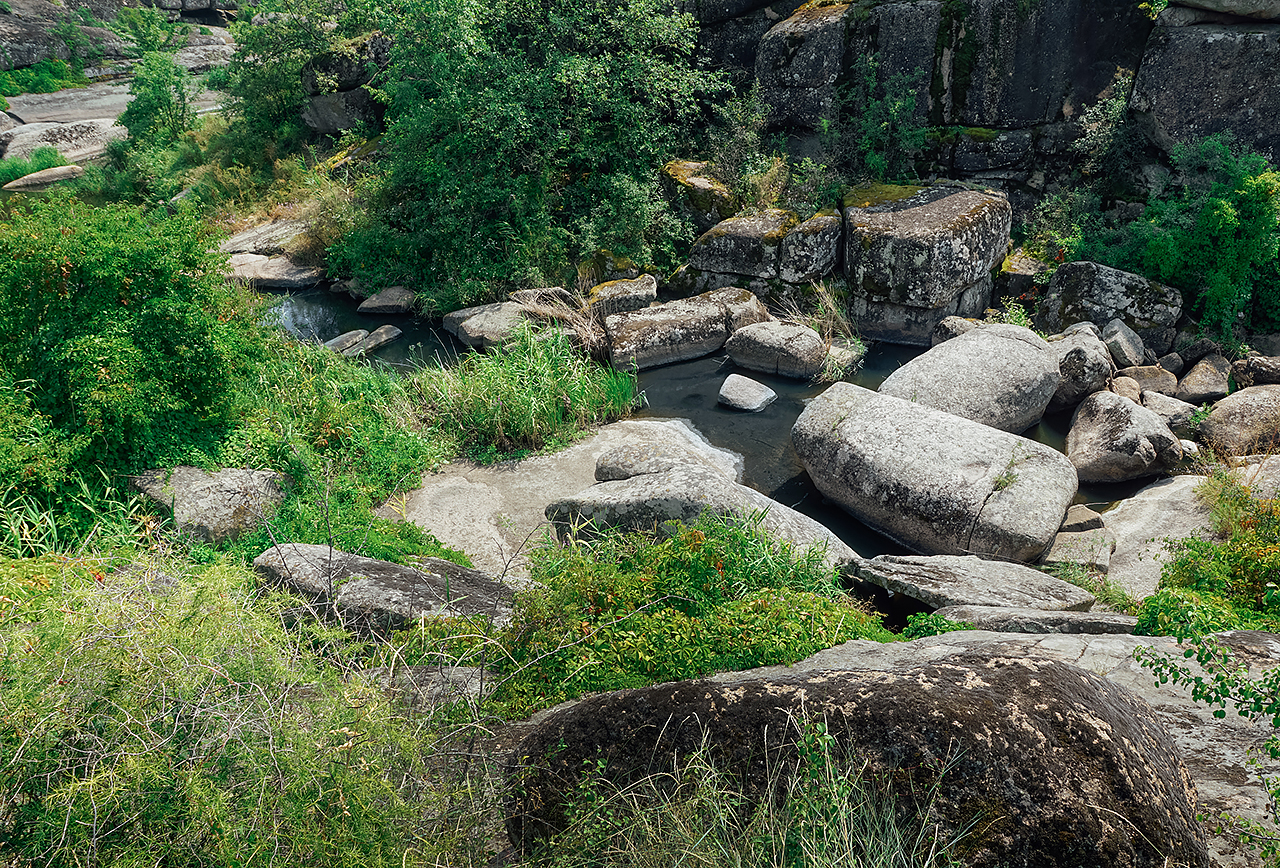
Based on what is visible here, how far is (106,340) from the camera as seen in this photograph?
6984 mm

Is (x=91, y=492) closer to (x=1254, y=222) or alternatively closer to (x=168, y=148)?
(x=1254, y=222)

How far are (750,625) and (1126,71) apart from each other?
13.7 meters

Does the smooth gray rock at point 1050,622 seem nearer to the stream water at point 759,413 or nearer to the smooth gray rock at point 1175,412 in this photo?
the stream water at point 759,413

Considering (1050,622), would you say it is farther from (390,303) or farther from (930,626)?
(390,303)

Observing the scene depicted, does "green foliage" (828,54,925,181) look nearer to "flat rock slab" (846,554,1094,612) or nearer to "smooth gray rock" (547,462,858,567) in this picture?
"smooth gray rock" (547,462,858,567)

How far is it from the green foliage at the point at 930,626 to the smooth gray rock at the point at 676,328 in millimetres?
7463

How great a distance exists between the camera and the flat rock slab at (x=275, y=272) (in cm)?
1675

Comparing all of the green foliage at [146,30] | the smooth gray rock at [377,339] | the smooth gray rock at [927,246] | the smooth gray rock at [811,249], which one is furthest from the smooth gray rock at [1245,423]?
the green foliage at [146,30]

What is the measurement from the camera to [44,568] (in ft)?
14.5

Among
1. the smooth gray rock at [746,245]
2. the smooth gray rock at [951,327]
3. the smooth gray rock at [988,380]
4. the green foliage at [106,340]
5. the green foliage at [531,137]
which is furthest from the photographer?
the green foliage at [531,137]

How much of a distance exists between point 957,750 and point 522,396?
7.95 m

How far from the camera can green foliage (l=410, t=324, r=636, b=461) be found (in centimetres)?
982

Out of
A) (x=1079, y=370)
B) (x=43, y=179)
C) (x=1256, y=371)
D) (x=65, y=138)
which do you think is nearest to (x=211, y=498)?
(x=1079, y=370)

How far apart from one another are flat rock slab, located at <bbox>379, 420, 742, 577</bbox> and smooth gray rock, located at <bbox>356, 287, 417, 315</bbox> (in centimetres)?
702
